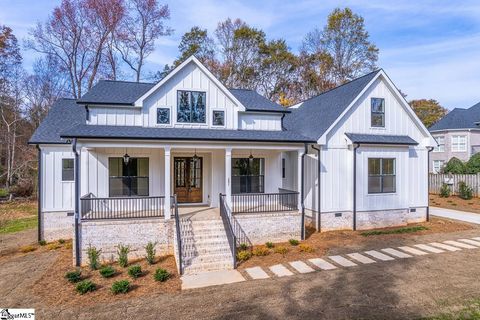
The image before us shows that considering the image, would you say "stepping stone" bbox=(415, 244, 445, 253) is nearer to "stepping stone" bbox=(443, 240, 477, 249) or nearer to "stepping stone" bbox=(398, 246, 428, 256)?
"stepping stone" bbox=(398, 246, 428, 256)

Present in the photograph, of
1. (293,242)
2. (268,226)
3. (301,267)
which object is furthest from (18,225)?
(301,267)

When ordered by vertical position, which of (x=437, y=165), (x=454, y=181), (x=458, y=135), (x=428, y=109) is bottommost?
(x=454, y=181)

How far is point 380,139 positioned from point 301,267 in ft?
25.3

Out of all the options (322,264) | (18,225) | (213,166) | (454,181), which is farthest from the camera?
(454,181)

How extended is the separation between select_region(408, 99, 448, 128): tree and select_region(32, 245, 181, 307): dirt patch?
181 feet

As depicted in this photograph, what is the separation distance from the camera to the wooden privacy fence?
72.2 ft

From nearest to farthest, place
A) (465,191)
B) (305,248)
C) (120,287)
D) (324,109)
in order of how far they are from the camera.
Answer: (120,287), (305,248), (324,109), (465,191)

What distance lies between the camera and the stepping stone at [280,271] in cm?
851

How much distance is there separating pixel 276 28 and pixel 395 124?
19.7m

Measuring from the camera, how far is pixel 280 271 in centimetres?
876

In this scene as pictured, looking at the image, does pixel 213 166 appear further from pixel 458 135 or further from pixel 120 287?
pixel 458 135

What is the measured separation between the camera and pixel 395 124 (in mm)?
14508

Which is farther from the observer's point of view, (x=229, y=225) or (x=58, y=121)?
(x=58, y=121)

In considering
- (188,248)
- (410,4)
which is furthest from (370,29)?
(188,248)
